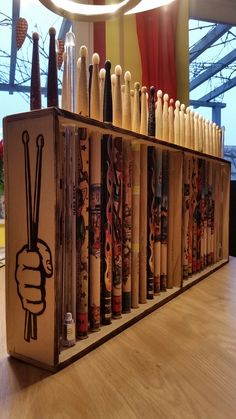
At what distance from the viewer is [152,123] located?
0.85 meters

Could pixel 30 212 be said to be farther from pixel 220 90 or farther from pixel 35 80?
pixel 220 90

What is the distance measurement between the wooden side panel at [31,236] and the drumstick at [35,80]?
46 millimetres

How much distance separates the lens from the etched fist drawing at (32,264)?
533 mm

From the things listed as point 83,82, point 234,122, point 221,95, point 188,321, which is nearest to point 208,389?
point 188,321

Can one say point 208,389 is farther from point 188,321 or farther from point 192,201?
point 192,201

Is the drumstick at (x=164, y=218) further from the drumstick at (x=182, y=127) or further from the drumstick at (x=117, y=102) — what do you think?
the drumstick at (x=117, y=102)

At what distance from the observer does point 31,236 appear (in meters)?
0.55

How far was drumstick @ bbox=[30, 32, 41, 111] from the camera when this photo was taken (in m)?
0.58

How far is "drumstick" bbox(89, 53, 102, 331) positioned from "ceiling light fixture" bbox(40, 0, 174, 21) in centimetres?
55

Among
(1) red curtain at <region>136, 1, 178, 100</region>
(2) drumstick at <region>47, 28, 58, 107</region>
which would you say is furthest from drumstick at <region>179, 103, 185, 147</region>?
(1) red curtain at <region>136, 1, 178, 100</region>

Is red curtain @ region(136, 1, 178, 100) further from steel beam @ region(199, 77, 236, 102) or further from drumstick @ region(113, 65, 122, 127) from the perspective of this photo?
drumstick @ region(113, 65, 122, 127)

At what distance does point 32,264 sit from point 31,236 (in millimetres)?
43

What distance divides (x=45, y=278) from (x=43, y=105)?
279 mm

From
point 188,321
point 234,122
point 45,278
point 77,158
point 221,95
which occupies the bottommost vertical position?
point 188,321
